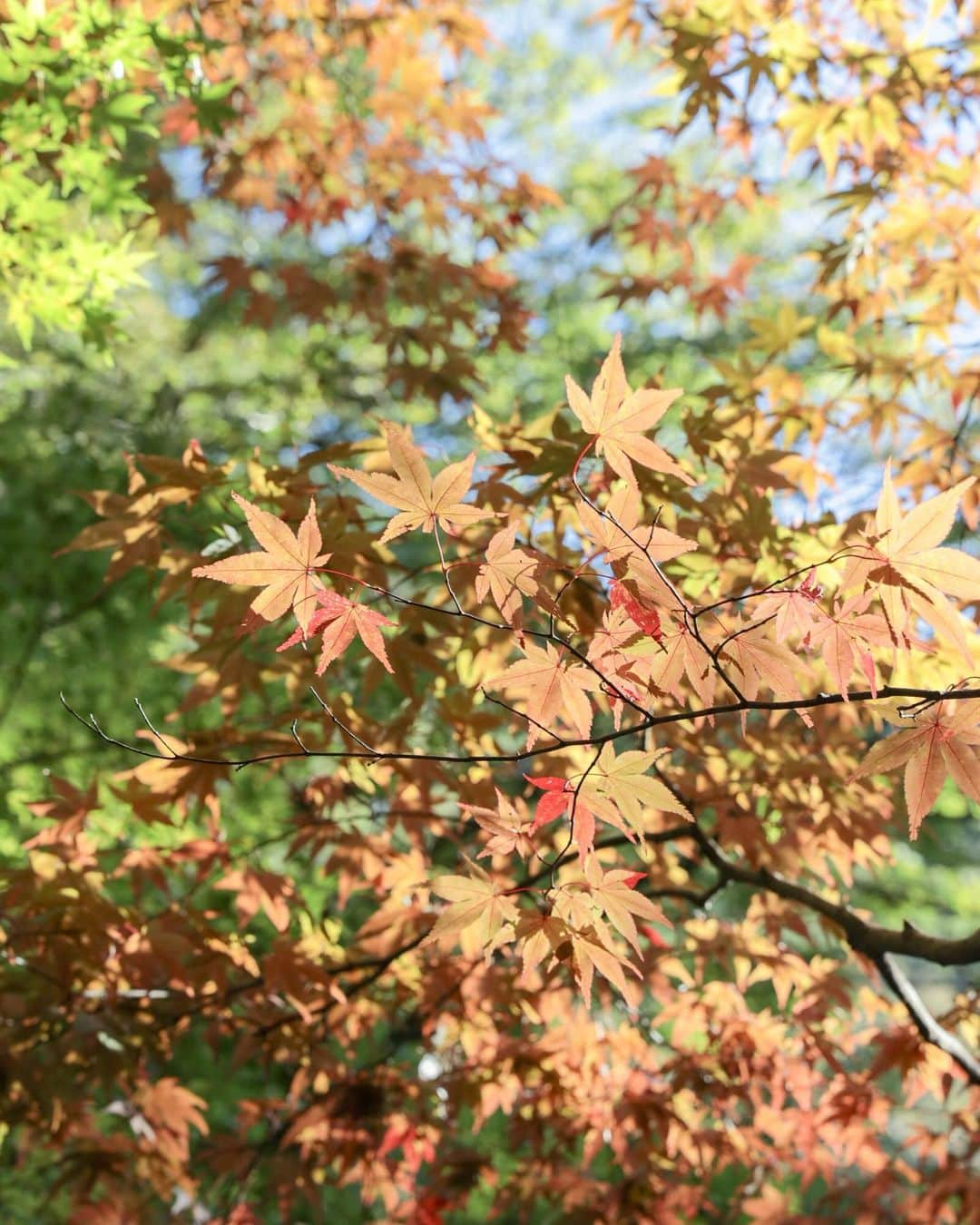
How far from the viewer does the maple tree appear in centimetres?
112

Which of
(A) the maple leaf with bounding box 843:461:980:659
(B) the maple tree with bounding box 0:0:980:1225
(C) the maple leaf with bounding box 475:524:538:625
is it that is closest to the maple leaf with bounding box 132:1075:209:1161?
(B) the maple tree with bounding box 0:0:980:1225

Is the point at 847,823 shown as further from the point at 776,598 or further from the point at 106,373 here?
the point at 106,373

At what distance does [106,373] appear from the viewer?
5828 mm

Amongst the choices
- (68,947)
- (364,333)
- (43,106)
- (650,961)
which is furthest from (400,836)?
(364,333)

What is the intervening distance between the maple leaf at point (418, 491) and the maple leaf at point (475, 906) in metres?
0.39

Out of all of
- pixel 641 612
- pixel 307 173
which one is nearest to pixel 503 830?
pixel 641 612

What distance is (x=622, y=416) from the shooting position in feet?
3.73

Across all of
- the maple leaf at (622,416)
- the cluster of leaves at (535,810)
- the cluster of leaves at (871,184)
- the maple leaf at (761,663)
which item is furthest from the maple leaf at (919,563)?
the cluster of leaves at (871,184)

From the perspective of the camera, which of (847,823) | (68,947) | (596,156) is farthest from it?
(596,156)

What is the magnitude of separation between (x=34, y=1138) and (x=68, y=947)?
2.40ft

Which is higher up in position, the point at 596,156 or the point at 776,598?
the point at 596,156

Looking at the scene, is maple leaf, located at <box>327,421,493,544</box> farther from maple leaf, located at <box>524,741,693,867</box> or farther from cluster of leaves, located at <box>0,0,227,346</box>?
cluster of leaves, located at <box>0,0,227,346</box>

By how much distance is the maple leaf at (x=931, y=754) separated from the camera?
99 cm

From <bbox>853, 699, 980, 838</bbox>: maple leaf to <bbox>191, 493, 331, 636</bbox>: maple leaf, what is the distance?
58 centimetres
